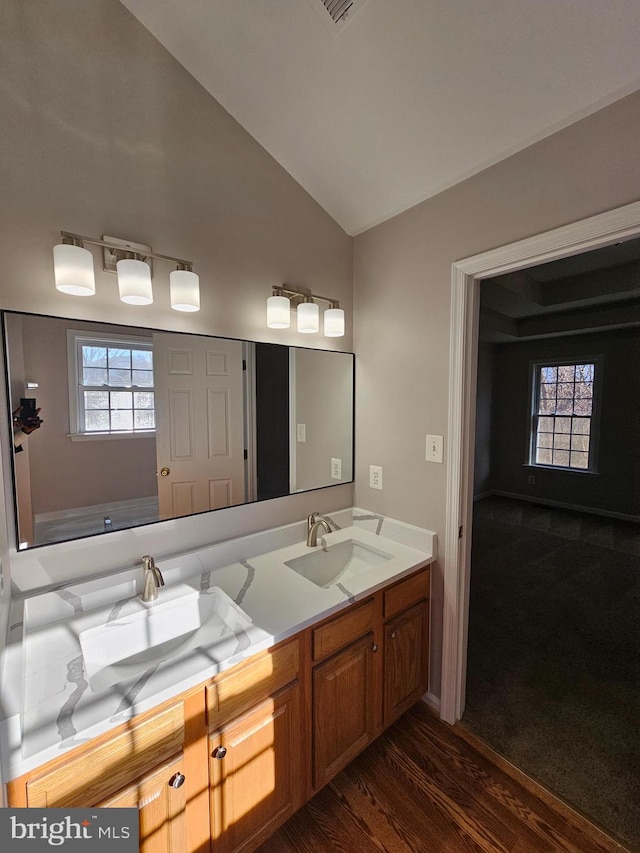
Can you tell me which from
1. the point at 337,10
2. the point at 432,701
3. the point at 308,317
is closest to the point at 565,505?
the point at 432,701

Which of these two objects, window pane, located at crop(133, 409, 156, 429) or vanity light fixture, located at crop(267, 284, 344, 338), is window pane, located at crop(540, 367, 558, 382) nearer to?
vanity light fixture, located at crop(267, 284, 344, 338)

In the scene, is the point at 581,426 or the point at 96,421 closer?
the point at 96,421

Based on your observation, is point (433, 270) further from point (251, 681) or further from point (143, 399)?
point (251, 681)

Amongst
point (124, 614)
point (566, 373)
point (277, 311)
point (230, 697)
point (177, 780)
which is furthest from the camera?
point (566, 373)

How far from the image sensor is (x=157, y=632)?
1.23 metres

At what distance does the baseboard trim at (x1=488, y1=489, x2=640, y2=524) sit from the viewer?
15.5 feet

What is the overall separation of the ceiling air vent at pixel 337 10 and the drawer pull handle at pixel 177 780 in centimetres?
226

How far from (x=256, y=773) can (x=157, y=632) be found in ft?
1.75

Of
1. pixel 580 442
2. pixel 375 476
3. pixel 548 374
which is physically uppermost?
pixel 548 374

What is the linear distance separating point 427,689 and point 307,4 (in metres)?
2.78

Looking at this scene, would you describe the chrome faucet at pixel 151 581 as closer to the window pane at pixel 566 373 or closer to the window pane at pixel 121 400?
the window pane at pixel 121 400

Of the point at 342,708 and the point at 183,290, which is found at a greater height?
the point at 183,290

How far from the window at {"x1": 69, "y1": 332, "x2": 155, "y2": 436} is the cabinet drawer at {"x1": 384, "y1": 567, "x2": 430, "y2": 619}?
121cm

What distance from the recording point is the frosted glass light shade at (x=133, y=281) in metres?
1.24
